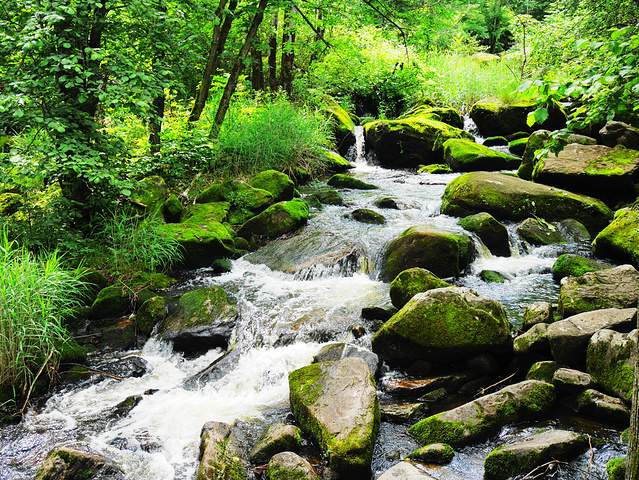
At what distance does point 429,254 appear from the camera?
6.09 m

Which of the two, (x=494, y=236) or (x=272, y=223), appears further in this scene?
(x=272, y=223)

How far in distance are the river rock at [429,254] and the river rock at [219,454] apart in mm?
3533

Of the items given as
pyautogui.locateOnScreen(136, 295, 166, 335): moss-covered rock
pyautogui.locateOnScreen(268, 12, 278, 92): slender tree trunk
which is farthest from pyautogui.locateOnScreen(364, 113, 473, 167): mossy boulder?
pyautogui.locateOnScreen(136, 295, 166, 335): moss-covered rock

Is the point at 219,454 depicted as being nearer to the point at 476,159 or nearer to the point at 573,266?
the point at 573,266

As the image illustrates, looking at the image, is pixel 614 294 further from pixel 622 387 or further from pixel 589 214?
pixel 589 214

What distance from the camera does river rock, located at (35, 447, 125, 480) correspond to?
280cm

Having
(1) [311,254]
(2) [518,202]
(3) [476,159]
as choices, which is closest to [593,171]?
(2) [518,202]

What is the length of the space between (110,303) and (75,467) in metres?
2.65

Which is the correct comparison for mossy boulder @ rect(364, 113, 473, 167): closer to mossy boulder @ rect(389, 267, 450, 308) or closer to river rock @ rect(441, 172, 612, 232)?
river rock @ rect(441, 172, 612, 232)

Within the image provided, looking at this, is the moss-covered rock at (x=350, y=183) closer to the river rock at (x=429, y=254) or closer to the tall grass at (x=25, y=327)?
the river rock at (x=429, y=254)

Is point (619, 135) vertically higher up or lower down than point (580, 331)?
higher up

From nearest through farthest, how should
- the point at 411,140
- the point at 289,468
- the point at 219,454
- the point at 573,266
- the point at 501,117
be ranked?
the point at 289,468, the point at 219,454, the point at 573,266, the point at 411,140, the point at 501,117

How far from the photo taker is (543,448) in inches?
111

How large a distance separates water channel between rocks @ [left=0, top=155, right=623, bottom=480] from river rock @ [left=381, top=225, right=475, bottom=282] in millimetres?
239
